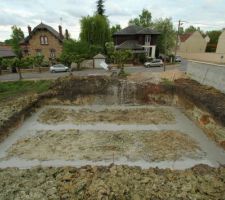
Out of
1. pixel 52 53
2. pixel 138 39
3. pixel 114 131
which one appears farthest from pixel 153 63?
pixel 114 131

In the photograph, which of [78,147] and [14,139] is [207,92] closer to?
[78,147]

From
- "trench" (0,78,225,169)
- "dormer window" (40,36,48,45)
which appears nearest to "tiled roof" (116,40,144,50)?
"dormer window" (40,36,48,45)

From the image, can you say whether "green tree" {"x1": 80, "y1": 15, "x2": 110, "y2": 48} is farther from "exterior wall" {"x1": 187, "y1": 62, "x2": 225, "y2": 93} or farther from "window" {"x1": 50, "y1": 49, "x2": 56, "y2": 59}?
"exterior wall" {"x1": 187, "y1": 62, "x2": 225, "y2": 93}

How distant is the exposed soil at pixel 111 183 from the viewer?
19.5 feet

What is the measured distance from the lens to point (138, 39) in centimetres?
3406

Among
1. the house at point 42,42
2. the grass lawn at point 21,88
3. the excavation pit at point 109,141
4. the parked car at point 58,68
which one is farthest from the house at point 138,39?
the excavation pit at point 109,141

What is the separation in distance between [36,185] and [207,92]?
11596 mm

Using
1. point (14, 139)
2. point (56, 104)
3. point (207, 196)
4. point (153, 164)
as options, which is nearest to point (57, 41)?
point (56, 104)

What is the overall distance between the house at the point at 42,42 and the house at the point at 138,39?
9.96 m

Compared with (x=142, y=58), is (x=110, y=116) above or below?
below

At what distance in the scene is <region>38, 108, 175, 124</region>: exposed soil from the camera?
12.2 metres

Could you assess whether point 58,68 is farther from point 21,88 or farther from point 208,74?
point 208,74

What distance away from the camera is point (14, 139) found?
1016 cm

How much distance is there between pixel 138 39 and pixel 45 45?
1548 centimetres
